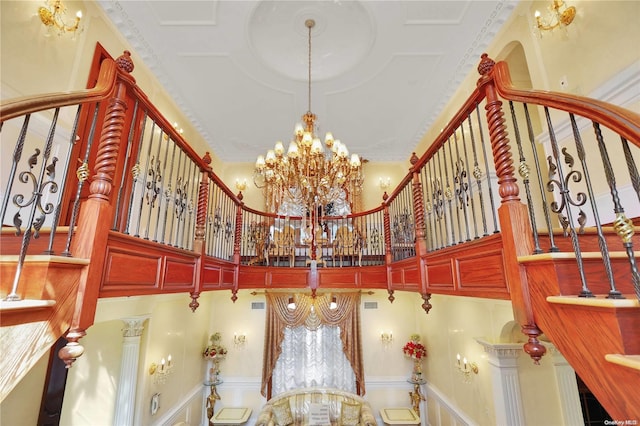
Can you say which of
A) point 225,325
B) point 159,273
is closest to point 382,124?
point 159,273

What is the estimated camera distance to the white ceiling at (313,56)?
3.54 m

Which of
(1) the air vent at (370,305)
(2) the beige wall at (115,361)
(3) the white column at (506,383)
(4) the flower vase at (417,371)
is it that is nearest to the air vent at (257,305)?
(2) the beige wall at (115,361)

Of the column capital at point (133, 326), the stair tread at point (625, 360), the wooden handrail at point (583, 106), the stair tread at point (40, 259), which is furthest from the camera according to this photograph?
the column capital at point (133, 326)

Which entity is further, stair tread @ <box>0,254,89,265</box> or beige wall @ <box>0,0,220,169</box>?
beige wall @ <box>0,0,220,169</box>

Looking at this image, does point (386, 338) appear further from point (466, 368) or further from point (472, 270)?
point (472, 270)

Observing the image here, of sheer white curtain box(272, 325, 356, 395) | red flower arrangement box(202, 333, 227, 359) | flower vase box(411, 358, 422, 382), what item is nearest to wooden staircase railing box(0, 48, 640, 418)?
red flower arrangement box(202, 333, 227, 359)

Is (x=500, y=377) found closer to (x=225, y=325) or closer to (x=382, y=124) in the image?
(x=382, y=124)

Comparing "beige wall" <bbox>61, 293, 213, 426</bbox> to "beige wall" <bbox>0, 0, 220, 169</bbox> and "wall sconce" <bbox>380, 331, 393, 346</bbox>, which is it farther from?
"wall sconce" <bbox>380, 331, 393, 346</bbox>

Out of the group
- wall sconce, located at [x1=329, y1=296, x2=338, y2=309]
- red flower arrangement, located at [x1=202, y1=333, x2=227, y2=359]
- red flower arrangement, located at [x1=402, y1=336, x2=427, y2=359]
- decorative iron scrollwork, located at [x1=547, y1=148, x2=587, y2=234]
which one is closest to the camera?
decorative iron scrollwork, located at [x1=547, y1=148, x2=587, y2=234]

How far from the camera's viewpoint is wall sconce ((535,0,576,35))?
2.60 meters

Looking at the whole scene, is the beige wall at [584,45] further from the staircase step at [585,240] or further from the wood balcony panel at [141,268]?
the wood balcony panel at [141,268]

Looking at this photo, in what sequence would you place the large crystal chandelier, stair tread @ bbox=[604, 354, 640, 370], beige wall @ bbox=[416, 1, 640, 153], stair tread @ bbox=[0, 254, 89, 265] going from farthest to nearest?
the large crystal chandelier
beige wall @ bbox=[416, 1, 640, 153]
stair tread @ bbox=[0, 254, 89, 265]
stair tread @ bbox=[604, 354, 640, 370]

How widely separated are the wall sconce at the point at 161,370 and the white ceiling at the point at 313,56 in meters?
4.22

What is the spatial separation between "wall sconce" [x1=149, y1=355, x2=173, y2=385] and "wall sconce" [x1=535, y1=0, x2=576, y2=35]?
20.8 ft
